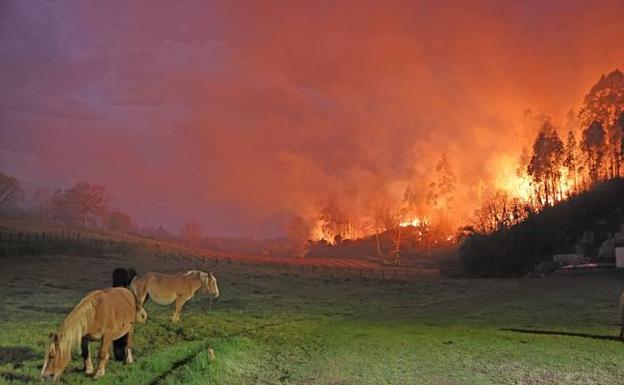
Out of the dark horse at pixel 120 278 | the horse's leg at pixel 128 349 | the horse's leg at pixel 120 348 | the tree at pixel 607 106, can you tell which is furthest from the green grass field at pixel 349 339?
the tree at pixel 607 106

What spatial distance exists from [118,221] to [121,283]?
175m

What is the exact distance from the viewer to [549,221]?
94.8 m

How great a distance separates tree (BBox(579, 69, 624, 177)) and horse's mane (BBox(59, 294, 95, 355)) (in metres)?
117

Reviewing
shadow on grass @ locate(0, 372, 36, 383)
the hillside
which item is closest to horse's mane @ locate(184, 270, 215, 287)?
shadow on grass @ locate(0, 372, 36, 383)

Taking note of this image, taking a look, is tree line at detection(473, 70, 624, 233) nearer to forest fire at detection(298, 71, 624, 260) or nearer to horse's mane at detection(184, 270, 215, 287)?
forest fire at detection(298, 71, 624, 260)

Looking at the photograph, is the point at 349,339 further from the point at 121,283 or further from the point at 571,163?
the point at 571,163

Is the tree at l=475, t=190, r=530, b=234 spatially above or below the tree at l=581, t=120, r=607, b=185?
below

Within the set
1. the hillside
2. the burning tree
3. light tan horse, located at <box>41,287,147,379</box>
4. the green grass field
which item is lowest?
the green grass field

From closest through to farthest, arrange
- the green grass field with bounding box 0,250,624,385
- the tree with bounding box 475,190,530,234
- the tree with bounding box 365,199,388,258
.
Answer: the green grass field with bounding box 0,250,624,385 → the tree with bounding box 475,190,530,234 → the tree with bounding box 365,199,388,258

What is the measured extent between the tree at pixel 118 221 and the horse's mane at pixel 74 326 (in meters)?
170

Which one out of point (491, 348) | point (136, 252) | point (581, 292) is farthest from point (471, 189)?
point (491, 348)

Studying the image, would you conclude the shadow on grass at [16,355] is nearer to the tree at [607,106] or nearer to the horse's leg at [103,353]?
the horse's leg at [103,353]

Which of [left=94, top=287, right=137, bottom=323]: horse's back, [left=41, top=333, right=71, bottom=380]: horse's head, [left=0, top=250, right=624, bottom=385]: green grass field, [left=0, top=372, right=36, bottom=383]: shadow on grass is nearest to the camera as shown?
[left=41, top=333, right=71, bottom=380]: horse's head

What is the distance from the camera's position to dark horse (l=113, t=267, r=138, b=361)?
1559 centimetres
